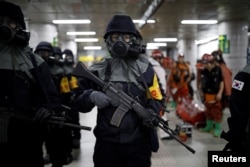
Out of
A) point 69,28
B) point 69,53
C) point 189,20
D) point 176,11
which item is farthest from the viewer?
point 69,28

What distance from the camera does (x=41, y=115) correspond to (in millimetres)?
2236

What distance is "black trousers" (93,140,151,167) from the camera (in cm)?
230

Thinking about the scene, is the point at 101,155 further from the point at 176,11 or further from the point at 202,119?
the point at 176,11

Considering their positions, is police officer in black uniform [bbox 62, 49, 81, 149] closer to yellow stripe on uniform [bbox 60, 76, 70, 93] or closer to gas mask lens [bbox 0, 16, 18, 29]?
yellow stripe on uniform [bbox 60, 76, 70, 93]

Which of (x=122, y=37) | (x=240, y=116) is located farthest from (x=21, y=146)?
(x=240, y=116)

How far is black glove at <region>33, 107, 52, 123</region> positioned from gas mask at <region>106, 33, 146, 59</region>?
702mm

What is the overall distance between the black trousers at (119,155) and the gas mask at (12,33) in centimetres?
102

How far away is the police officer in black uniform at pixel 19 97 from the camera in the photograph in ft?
7.20

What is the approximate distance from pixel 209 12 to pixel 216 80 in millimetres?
3804

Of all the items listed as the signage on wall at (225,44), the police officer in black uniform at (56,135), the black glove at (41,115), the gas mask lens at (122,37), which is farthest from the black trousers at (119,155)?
the signage on wall at (225,44)

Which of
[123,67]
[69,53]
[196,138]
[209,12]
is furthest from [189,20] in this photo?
[123,67]

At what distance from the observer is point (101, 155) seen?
91.7 inches

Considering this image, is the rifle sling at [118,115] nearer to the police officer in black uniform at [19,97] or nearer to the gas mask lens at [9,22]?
the police officer in black uniform at [19,97]

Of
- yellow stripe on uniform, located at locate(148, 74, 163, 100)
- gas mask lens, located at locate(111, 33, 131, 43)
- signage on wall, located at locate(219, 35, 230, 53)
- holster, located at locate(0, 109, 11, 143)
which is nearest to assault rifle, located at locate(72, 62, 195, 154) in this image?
yellow stripe on uniform, located at locate(148, 74, 163, 100)
